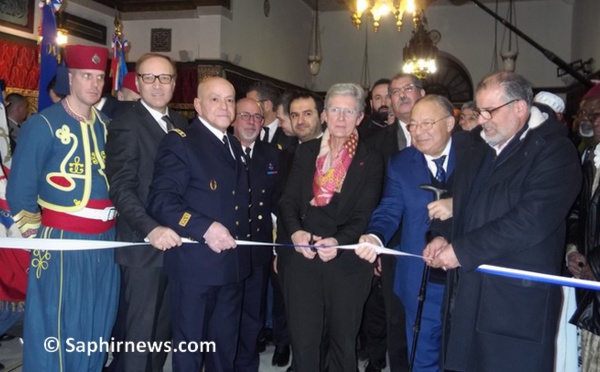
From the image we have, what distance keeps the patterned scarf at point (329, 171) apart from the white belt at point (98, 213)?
41.6 inches

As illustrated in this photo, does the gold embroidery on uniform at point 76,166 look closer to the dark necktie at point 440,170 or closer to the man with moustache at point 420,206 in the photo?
the man with moustache at point 420,206

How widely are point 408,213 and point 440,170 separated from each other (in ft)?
0.92

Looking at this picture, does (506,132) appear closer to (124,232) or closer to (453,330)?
(453,330)

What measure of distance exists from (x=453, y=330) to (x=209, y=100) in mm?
1605

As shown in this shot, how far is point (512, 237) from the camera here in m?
2.10

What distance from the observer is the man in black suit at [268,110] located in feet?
14.4

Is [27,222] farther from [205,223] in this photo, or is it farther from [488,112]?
[488,112]

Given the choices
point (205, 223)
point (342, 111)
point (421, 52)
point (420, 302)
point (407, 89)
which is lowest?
point (420, 302)

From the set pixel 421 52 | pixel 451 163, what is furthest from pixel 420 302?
pixel 421 52

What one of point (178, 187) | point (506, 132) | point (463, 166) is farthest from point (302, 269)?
point (506, 132)

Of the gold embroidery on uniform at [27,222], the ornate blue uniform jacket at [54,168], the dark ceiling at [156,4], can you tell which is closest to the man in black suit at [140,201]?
the ornate blue uniform jacket at [54,168]

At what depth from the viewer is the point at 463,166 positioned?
2400 mm

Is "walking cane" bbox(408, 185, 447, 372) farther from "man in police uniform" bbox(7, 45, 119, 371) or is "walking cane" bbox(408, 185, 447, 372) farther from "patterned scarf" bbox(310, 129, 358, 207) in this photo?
"man in police uniform" bbox(7, 45, 119, 371)

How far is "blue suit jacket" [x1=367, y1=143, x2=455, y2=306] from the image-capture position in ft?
8.86
